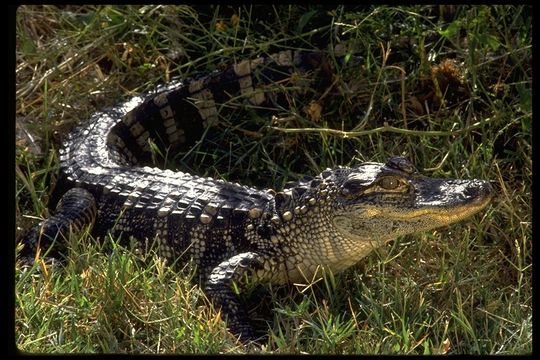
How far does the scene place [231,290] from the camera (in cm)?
366

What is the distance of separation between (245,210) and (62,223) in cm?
88

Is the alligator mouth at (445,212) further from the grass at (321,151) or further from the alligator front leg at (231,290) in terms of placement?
the alligator front leg at (231,290)

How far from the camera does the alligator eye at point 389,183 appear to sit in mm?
3641

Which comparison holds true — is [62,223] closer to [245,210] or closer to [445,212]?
[245,210]

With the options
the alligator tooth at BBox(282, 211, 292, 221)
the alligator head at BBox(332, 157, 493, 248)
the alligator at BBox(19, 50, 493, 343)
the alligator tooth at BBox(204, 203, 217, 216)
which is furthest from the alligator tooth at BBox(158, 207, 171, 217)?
the alligator head at BBox(332, 157, 493, 248)

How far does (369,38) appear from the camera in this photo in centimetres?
463

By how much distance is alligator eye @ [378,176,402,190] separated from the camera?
3641 mm

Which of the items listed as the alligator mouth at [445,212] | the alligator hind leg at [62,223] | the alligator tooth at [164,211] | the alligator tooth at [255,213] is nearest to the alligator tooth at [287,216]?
the alligator tooth at [255,213]

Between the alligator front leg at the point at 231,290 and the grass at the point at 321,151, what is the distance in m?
0.06

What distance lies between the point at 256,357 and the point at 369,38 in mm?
A: 2040

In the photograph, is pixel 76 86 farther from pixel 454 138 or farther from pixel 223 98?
pixel 454 138

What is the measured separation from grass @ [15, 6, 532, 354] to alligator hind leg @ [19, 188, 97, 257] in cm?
11

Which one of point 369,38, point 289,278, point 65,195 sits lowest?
point 289,278
